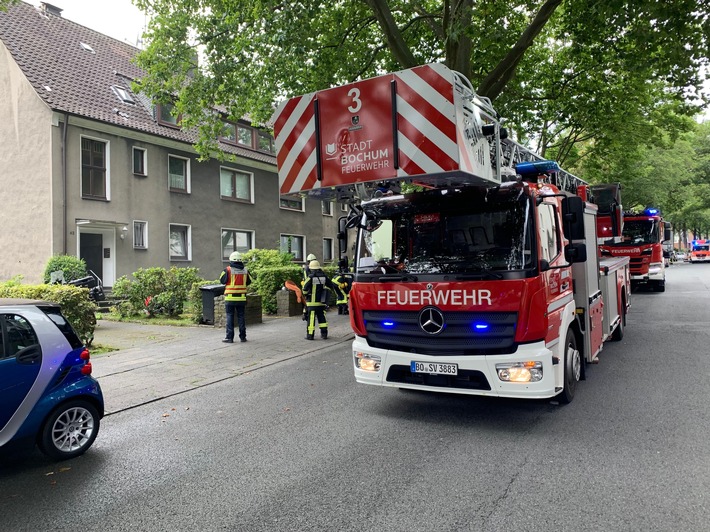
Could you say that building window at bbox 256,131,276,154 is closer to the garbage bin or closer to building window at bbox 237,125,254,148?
building window at bbox 237,125,254,148

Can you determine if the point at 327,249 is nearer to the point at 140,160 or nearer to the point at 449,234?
the point at 140,160

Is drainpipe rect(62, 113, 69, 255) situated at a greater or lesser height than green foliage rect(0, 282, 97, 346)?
greater

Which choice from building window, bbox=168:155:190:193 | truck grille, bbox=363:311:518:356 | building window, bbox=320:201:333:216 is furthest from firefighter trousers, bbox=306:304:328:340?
building window, bbox=320:201:333:216

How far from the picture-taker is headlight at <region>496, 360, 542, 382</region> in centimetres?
456

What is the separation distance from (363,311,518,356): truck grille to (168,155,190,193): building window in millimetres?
16822

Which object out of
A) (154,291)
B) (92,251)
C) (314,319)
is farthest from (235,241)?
(314,319)

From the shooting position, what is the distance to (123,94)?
64.2 feet

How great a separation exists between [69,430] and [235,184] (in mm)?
19766

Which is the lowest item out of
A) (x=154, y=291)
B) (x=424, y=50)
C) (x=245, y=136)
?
(x=154, y=291)

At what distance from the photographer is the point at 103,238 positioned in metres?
17.7

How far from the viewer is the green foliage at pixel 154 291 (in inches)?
529

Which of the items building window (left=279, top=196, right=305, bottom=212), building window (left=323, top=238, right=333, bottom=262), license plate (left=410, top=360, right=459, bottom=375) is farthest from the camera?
building window (left=323, top=238, right=333, bottom=262)

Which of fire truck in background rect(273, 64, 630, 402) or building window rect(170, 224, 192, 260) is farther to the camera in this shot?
building window rect(170, 224, 192, 260)

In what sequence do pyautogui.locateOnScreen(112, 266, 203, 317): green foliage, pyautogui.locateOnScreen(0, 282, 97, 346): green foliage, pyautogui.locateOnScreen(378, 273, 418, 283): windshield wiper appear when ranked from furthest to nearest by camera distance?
pyautogui.locateOnScreen(112, 266, 203, 317): green foliage, pyautogui.locateOnScreen(0, 282, 97, 346): green foliage, pyautogui.locateOnScreen(378, 273, 418, 283): windshield wiper
